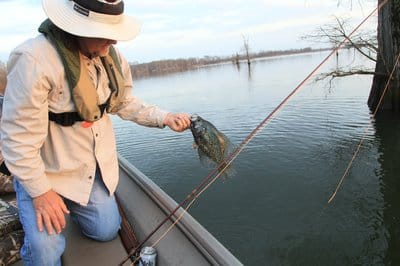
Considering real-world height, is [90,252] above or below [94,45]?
below

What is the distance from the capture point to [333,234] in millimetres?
5141

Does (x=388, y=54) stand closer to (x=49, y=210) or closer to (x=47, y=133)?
(x=47, y=133)

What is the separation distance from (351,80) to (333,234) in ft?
52.5

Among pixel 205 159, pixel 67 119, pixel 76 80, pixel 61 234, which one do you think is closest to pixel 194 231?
pixel 205 159

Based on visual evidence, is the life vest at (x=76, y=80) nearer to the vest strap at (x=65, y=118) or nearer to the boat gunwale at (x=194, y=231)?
the vest strap at (x=65, y=118)

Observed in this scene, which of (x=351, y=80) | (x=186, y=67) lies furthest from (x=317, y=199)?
(x=186, y=67)

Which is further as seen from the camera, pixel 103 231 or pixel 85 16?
pixel 103 231

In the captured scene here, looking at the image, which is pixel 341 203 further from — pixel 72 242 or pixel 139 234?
pixel 72 242

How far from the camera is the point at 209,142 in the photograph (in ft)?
8.45

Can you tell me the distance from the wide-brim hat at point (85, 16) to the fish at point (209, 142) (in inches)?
33.2

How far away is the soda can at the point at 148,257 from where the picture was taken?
2.46 metres

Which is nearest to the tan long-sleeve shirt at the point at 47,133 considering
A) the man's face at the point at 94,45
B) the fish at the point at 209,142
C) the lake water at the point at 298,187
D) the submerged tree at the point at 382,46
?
the man's face at the point at 94,45

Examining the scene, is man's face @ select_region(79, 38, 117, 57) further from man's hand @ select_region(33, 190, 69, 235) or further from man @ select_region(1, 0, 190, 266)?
man's hand @ select_region(33, 190, 69, 235)

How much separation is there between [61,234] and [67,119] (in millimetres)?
927
